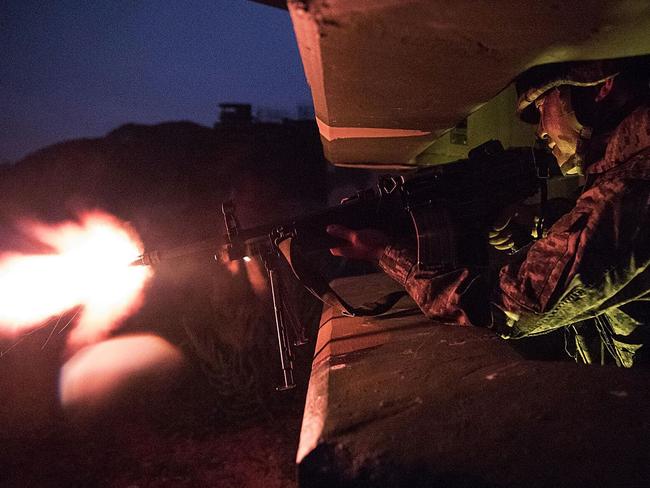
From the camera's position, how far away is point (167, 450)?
4.29 m

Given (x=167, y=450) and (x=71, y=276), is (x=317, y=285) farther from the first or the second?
(x=167, y=450)

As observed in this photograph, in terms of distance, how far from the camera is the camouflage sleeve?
1.19 m

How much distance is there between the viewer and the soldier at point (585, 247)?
3.96 feet

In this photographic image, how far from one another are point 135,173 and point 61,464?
15135mm

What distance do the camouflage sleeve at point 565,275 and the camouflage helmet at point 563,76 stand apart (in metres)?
0.45

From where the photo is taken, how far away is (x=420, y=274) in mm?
1709

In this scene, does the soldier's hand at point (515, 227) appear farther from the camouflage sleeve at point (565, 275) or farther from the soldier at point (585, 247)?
the camouflage sleeve at point (565, 275)

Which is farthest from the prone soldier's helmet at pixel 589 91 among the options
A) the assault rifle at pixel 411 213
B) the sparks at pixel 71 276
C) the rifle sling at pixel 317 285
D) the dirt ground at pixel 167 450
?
the dirt ground at pixel 167 450

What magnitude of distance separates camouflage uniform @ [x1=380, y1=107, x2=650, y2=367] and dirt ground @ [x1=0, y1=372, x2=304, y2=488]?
130 inches

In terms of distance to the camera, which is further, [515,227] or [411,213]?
[515,227]

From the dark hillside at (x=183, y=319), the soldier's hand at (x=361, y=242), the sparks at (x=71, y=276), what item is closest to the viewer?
the soldier's hand at (x=361, y=242)

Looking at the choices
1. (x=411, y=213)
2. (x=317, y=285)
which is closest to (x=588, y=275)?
(x=411, y=213)

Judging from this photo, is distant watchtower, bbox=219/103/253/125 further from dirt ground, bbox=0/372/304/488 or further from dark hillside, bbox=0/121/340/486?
dirt ground, bbox=0/372/304/488

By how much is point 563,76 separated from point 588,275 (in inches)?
35.8
